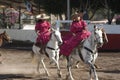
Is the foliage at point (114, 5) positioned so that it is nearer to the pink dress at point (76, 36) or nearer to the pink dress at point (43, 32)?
the pink dress at point (43, 32)

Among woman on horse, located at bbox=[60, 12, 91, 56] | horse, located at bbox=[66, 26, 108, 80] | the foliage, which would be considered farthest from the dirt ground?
the foliage

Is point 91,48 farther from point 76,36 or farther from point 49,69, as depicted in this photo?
point 49,69

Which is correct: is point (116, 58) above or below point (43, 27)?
below

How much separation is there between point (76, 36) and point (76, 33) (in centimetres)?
16

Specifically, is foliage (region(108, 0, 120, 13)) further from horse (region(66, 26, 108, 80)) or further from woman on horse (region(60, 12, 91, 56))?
horse (region(66, 26, 108, 80))

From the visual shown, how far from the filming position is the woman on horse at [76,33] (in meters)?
13.3

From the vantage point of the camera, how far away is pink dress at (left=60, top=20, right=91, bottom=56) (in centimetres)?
1328

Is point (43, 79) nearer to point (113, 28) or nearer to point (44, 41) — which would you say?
point (44, 41)

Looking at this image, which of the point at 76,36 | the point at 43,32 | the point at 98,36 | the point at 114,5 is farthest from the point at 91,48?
the point at 114,5

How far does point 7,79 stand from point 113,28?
1274 centimetres

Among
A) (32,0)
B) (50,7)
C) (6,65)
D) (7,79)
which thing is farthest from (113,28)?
(32,0)

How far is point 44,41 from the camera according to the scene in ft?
50.1

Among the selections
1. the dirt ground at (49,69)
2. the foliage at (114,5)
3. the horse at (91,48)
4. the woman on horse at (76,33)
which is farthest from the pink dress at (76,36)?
the foliage at (114,5)

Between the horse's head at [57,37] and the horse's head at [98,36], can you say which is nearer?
the horse's head at [98,36]
